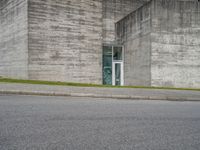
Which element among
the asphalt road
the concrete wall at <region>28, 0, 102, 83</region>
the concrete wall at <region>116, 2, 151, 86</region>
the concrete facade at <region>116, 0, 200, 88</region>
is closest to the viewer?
the asphalt road

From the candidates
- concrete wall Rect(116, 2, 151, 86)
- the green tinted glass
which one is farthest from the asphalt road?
the green tinted glass

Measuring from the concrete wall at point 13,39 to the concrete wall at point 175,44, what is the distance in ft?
35.8

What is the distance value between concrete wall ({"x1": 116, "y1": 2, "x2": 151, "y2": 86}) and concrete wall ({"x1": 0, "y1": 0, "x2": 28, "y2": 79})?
9.57 meters

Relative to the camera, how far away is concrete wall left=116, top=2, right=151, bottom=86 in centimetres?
2066

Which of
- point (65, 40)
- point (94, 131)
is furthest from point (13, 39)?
point (94, 131)

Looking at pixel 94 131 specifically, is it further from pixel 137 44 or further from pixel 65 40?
pixel 137 44

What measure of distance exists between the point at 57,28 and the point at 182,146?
60.9ft

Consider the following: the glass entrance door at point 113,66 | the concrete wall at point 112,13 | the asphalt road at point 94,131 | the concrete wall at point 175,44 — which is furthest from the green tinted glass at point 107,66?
the asphalt road at point 94,131

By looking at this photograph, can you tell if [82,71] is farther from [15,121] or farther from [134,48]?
[15,121]

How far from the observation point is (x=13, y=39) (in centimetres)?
2209

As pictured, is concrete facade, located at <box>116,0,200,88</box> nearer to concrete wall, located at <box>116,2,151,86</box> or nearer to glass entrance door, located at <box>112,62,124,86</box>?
concrete wall, located at <box>116,2,151,86</box>

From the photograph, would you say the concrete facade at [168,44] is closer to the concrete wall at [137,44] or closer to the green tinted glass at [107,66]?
the concrete wall at [137,44]

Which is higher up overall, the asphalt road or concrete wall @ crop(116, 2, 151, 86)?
concrete wall @ crop(116, 2, 151, 86)

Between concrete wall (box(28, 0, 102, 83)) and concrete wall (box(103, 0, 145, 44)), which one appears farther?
concrete wall (box(103, 0, 145, 44))
